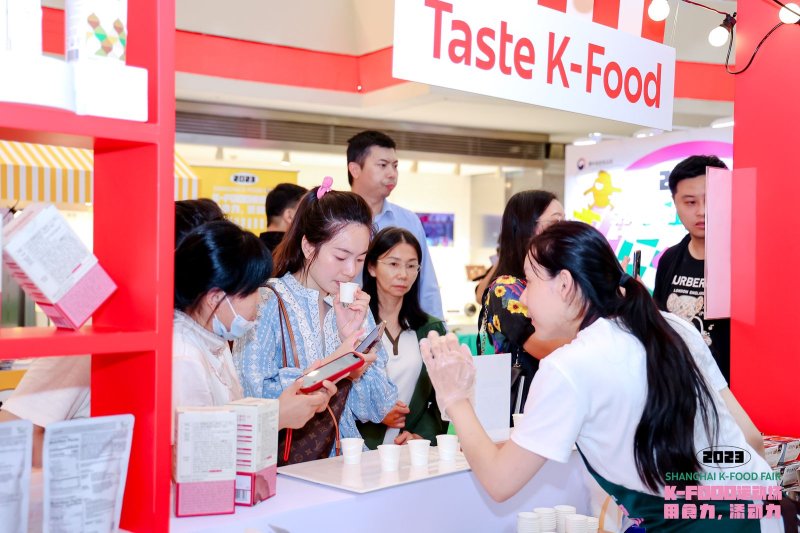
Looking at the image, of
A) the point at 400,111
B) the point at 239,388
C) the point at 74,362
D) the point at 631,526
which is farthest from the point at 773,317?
the point at 400,111

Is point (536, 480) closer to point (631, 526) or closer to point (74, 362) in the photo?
point (631, 526)

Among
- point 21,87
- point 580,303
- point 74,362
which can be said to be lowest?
point 74,362

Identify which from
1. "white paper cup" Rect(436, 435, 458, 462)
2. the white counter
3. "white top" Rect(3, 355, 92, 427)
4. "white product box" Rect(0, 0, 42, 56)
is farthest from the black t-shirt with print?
"white product box" Rect(0, 0, 42, 56)

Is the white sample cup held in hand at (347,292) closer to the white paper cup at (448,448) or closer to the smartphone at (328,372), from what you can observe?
the smartphone at (328,372)

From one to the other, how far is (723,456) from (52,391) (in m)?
1.54

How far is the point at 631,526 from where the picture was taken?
1.99 m

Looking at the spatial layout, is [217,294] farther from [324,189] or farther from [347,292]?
[324,189]

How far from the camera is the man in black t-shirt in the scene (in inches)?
151

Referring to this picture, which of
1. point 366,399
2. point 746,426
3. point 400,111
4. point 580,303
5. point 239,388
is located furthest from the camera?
point 400,111

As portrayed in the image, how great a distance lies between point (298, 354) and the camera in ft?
8.57

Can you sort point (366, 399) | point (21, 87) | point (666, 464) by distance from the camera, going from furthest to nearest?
point (366, 399) < point (666, 464) < point (21, 87)

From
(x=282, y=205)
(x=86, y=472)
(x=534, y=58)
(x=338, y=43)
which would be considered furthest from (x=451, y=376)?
(x=338, y=43)

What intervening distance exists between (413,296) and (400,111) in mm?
4518

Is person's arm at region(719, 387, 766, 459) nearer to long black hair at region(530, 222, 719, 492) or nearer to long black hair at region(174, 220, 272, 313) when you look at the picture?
long black hair at region(530, 222, 719, 492)
